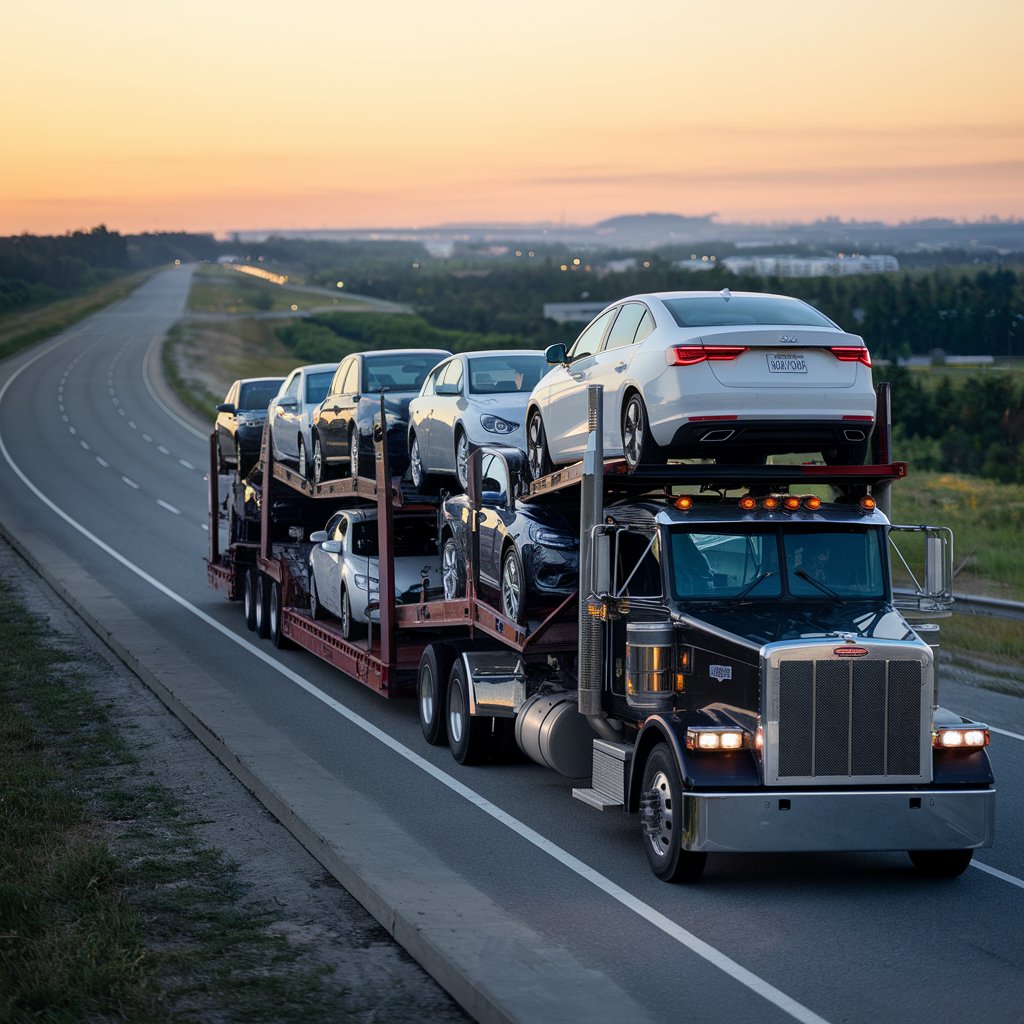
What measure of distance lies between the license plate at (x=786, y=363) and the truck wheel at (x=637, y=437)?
941 millimetres

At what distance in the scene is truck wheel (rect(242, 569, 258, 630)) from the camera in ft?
70.2

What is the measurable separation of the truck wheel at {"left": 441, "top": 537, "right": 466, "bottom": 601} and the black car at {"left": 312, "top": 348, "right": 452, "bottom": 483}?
1.87 metres

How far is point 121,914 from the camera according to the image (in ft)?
27.3

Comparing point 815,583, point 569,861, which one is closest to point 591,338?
point 815,583

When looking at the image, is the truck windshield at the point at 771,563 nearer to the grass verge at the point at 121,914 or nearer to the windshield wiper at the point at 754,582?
the windshield wiper at the point at 754,582

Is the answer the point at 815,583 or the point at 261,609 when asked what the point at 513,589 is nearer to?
the point at 815,583

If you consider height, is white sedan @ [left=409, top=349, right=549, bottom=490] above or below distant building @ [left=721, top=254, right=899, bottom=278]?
→ below

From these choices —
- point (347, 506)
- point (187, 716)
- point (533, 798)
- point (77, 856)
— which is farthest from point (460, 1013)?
point (347, 506)

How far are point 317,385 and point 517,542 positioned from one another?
27.2 ft

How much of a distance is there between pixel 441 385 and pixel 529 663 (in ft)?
13.1

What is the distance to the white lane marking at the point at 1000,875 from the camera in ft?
31.2

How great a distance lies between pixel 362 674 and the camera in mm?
15633

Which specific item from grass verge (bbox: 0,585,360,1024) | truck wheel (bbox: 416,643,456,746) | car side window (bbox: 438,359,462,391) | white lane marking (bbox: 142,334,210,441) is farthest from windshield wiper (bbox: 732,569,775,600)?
white lane marking (bbox: 142,334,210,441)

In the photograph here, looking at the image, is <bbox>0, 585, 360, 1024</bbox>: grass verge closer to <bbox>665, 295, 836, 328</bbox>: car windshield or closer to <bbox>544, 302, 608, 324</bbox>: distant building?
<bbox>665, 295, 836, 328</bbox>: car windshield
